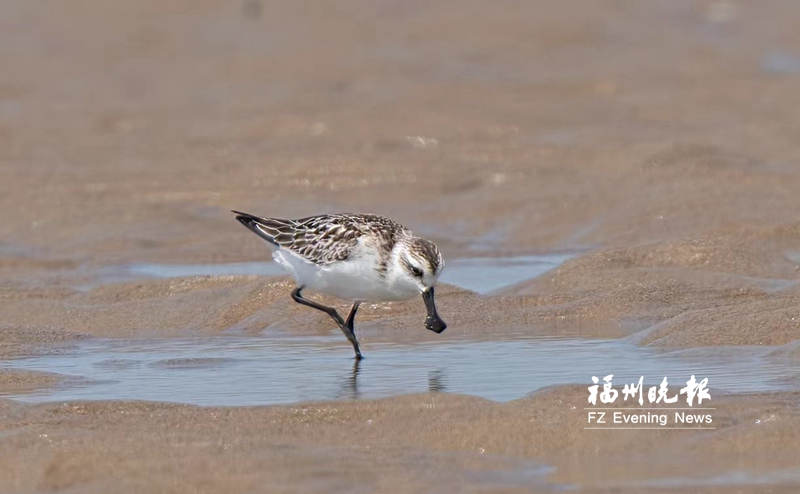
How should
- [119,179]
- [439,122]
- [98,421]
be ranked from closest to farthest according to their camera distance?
[98,421] → [119,179] → [439,122]

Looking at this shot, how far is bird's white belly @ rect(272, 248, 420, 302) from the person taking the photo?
33.1 ft

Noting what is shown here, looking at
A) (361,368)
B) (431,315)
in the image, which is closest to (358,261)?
(431,315)

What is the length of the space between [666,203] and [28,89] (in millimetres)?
11028

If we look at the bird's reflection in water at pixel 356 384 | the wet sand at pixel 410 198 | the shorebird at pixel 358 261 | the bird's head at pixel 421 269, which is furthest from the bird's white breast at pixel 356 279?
the wet sand at pixel 410 198

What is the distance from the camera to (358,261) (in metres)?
10.2

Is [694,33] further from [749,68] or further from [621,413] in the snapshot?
[621,413]

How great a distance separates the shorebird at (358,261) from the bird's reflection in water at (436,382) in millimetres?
571

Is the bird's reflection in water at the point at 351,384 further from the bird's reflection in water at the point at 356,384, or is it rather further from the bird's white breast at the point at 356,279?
the bird's white breast at the point at 356,279

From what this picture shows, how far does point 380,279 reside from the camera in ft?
33.0

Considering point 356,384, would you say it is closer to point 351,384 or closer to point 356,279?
point 351,384

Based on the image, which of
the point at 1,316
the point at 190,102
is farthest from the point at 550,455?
the point at 190,102

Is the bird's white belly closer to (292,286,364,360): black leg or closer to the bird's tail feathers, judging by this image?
→ (292,286,364,360): black leg

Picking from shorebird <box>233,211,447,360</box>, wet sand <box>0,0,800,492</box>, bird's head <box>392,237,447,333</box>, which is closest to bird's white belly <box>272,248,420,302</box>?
shorebird <box>233,211,447,360</box>

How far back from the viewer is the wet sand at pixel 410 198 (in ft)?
24.3
